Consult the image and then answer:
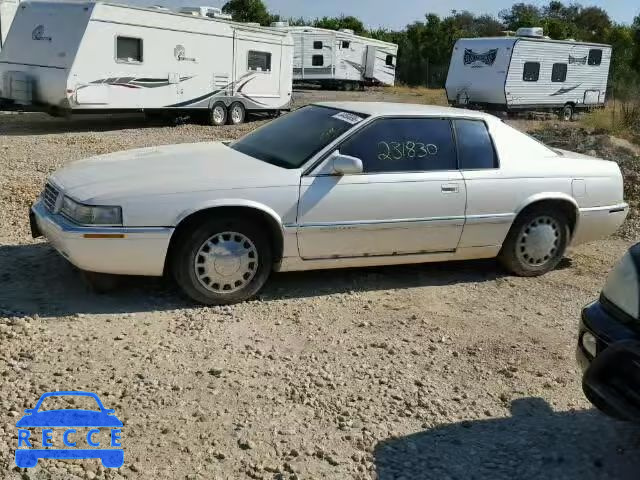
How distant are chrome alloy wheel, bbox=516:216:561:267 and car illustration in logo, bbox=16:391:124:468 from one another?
12.2ft

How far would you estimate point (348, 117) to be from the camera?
5.29 meters

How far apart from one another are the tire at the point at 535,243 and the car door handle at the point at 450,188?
0.71 m

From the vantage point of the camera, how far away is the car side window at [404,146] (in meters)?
5.11

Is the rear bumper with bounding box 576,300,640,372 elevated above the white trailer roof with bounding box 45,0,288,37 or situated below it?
below

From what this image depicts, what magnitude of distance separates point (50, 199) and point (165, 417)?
2.18 metres

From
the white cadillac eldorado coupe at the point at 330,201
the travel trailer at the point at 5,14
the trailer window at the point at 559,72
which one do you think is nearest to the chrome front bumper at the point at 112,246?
the white cadillac eldorado coupe at the point at 330,201

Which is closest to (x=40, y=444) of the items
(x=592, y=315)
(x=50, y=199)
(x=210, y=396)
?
(x=210, y=396)

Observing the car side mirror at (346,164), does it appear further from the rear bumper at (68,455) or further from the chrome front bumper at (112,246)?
the rear bumper at (68,455)

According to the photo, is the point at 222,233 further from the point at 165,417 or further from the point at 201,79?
the point at 201,79

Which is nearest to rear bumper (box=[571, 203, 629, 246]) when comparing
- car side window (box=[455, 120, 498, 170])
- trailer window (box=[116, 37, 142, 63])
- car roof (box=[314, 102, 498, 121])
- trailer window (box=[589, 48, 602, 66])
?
car side window (box=[455, 120, 498, 170])

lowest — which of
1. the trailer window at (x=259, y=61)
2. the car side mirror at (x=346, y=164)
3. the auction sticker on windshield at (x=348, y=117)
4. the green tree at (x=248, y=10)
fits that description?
the car side mirror at (x=346, y=164)

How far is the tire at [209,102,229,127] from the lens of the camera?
16.3 m

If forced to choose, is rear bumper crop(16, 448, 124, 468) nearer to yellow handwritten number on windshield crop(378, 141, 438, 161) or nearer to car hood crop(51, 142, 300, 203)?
car hood crop(51, 142, 300, 203)

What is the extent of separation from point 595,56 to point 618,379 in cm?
2328
